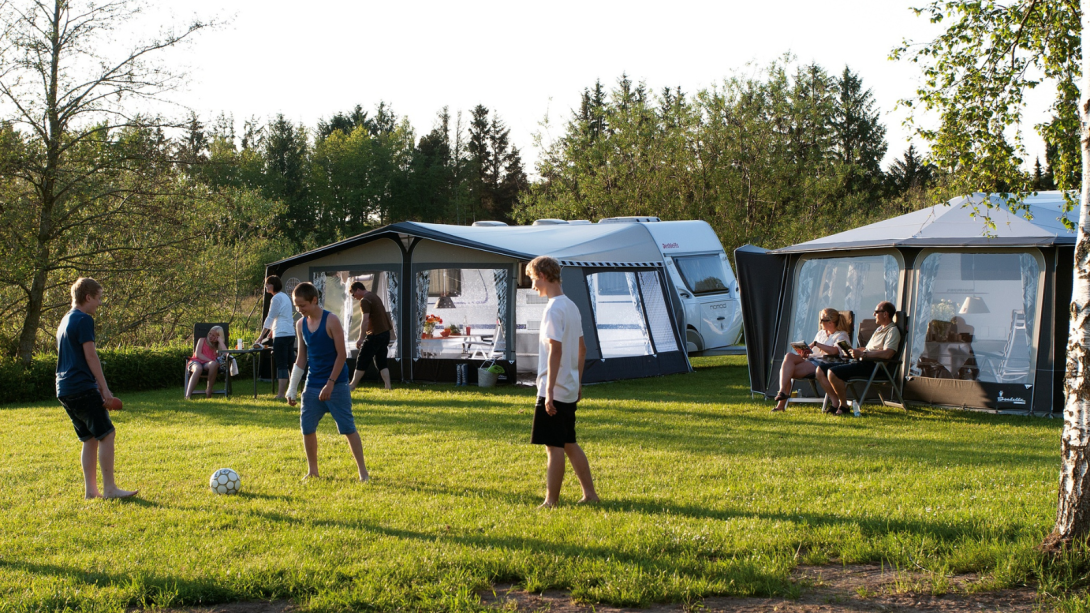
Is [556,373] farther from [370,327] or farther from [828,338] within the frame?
[370,327]

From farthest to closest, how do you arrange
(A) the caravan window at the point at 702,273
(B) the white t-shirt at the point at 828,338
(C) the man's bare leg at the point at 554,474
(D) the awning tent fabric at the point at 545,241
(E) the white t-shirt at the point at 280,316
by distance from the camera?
(A) the caravan window at the point at 702,273, (D) the awning tent fabric at the point at 545,241, (E) the white t-shirt at the point at 280,316, (B) the white t-shirt at the point at 828,338, (C) the man's bare leg at the point at 554,474

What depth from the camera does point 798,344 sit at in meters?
9.59

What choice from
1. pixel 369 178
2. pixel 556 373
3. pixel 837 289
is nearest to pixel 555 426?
pixel 556 373

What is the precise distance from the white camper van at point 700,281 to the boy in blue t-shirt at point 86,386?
10393 mm

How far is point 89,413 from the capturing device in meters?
5.54

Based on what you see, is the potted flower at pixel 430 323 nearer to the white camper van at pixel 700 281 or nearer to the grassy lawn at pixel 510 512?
the white camper van at pixel 700 281

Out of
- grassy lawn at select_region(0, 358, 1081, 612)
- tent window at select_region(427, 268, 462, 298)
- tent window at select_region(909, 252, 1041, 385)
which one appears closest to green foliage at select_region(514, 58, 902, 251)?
tent window at select_region(427, 268, 462, 298)

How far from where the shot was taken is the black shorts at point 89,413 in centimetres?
552

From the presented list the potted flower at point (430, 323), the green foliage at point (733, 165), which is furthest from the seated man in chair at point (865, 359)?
the green foliage at point (733, 165)

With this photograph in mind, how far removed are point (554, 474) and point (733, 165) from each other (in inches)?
754

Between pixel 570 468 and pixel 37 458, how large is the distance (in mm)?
4272

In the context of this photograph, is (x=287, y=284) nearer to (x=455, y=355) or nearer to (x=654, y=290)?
(x=455, y=355)

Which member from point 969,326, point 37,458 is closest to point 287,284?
point 37,458

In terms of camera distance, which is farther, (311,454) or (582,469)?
(311,454)
